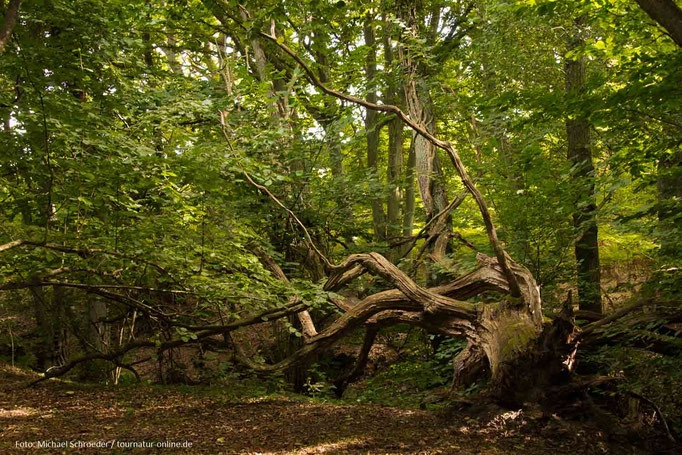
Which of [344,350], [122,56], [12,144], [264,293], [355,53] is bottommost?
[344,350]

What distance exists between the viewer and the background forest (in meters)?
4.48

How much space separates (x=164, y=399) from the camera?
5984mm

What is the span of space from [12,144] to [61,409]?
9.74 feet

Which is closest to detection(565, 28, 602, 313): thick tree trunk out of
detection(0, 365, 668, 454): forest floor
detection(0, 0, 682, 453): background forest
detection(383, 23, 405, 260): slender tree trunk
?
detection(0, 0, 682, 453): background forest

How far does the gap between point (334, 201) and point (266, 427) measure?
4.47 meters

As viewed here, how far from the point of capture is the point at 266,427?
4.81 meters

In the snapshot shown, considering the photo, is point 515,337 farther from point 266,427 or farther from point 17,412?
point 17,412

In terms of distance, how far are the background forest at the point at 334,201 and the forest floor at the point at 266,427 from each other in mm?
410

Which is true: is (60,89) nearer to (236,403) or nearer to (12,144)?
(12,144)

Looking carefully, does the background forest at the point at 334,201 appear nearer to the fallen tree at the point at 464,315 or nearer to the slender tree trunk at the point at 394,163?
the fallen tree at the point at 464,315

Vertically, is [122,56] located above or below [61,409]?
above

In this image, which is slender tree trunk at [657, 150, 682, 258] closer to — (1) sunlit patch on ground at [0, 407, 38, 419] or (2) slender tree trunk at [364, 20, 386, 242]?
(2) slender tree trunk at [364, 20, 386, 242]

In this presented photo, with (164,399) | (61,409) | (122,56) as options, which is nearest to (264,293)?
(164,399)

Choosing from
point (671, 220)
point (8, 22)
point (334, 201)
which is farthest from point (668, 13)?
point (334, 201)
